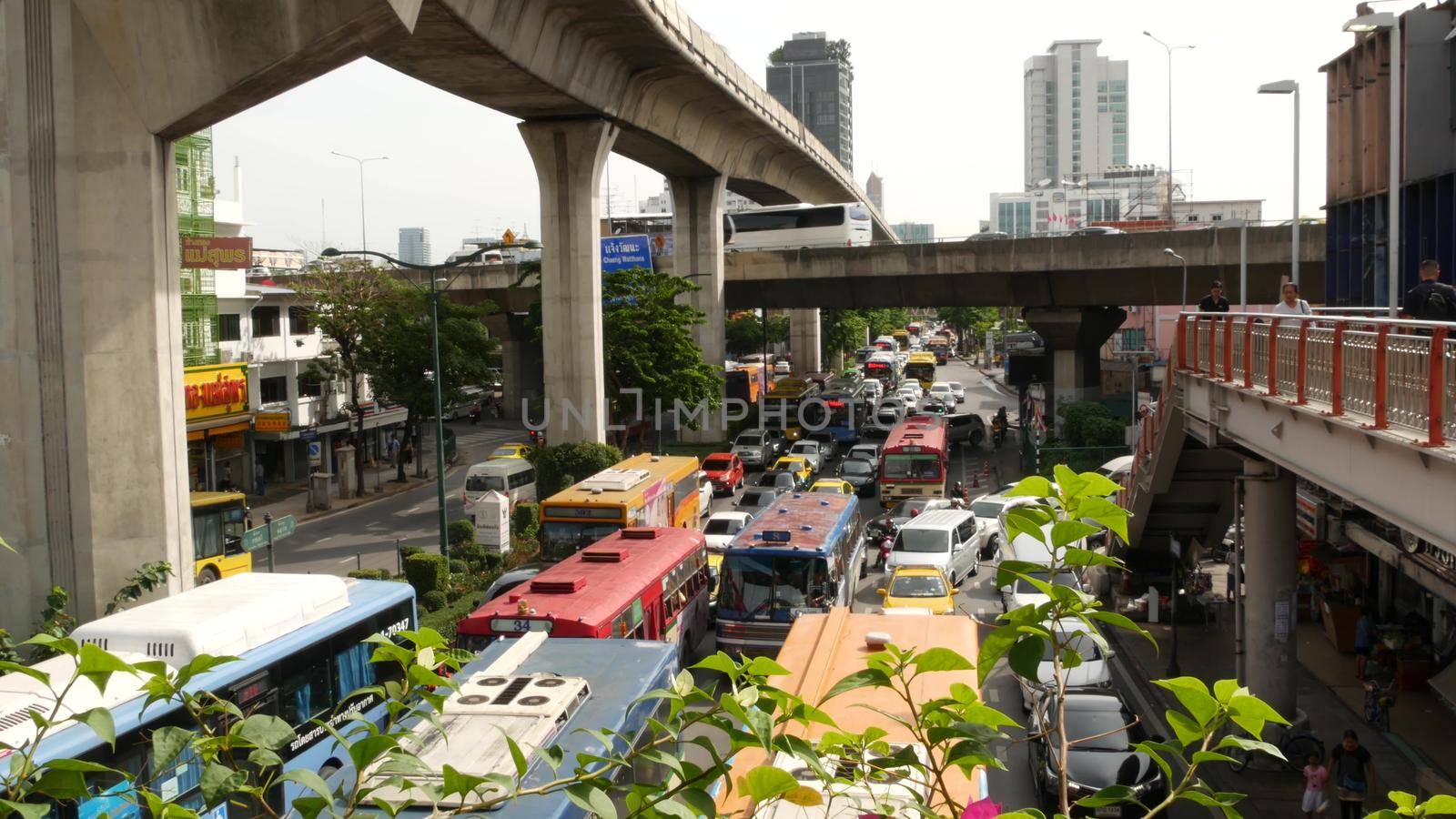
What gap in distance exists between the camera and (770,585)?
18641 millimetres

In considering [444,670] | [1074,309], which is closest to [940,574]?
[444,670]

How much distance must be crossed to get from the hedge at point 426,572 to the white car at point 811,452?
62.7 ft

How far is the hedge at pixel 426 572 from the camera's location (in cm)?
2327

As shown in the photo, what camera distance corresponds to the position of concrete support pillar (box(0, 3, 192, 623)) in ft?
50.5

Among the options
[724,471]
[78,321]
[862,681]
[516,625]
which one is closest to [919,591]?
[516,625]

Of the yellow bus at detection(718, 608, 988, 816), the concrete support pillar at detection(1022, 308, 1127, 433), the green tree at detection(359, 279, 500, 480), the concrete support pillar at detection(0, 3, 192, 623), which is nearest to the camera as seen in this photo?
the yellow bus at detection(718, 608, 988, 816)

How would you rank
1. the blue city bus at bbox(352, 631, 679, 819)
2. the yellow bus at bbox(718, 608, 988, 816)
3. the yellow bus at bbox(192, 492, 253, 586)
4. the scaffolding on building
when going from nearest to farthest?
the blue city bus at bbox(352, 631, 679, 819), the yellow bus at bbox(718, 608, 988, 816), the yellow bus at bbox(192, 492, 253, 586), the scaffolding on building

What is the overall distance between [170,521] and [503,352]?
4930 cm

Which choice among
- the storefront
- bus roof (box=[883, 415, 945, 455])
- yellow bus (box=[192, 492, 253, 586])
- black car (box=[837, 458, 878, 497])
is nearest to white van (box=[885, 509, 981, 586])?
bus roof (box=[883, 415, 945, 455])

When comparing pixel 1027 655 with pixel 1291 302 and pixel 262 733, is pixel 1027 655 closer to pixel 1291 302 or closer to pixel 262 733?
pixel 262 733

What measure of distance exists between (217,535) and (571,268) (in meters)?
14.2

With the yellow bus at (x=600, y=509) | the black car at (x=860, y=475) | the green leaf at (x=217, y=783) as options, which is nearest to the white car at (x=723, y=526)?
the yellow bus at (x=600, y=509)

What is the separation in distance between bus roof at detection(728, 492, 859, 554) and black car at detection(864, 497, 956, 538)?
593 centimetres

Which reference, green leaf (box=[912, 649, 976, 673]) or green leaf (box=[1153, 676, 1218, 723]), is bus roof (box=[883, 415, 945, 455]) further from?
green leaf (box=[1153, 676, 1218, 723])
